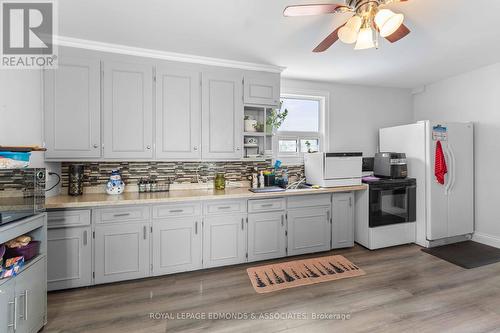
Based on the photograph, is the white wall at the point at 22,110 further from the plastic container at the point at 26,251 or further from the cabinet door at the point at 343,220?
the cabinet door at the point at 343,220

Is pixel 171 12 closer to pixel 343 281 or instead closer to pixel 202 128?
pixel 202 128

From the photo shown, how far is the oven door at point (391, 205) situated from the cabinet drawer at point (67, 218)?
329 centimetres

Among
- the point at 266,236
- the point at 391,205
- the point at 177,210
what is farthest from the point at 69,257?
the point at 391,205

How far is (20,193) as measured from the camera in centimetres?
156

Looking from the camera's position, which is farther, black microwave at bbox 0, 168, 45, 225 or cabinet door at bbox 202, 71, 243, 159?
cabinet door at bbox 202, 71, 243, 159

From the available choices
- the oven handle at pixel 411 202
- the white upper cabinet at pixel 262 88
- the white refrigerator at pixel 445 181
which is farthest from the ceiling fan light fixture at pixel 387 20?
the oven handle at pixel 411 202

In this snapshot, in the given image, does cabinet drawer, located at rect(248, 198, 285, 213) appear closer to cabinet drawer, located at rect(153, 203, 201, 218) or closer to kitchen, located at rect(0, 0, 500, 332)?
kitchen, located at rect(0, 0, 500, 332)

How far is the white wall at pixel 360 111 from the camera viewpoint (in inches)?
151

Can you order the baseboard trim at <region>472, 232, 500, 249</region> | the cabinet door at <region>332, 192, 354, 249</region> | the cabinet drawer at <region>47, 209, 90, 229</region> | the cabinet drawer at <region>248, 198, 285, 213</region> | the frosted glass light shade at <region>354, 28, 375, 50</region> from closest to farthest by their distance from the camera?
the frosted glass light shade at <region>354, 28, 375, 50</region> < the cabinet drawer at <region>47, 209, 90, 229</region> < the cabinet drawer at <region>248, 198, 285, 213</region> < the cabinet door at <region>332, 192, 354, 249</region> < the baseboard trim at <region>472, 232, 500, 249</region>

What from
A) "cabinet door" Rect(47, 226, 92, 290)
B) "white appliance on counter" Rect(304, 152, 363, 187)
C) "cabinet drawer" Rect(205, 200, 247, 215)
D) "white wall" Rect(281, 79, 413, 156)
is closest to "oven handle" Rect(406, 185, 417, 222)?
"white appliance on counter" Rect(304, 152, 363, 187)

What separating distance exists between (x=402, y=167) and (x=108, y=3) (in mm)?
3772

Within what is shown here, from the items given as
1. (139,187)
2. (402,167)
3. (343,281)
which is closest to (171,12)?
(139,187)

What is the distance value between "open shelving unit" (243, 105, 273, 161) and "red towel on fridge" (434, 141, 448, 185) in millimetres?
2249

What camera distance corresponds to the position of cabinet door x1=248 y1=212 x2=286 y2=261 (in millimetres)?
2748
